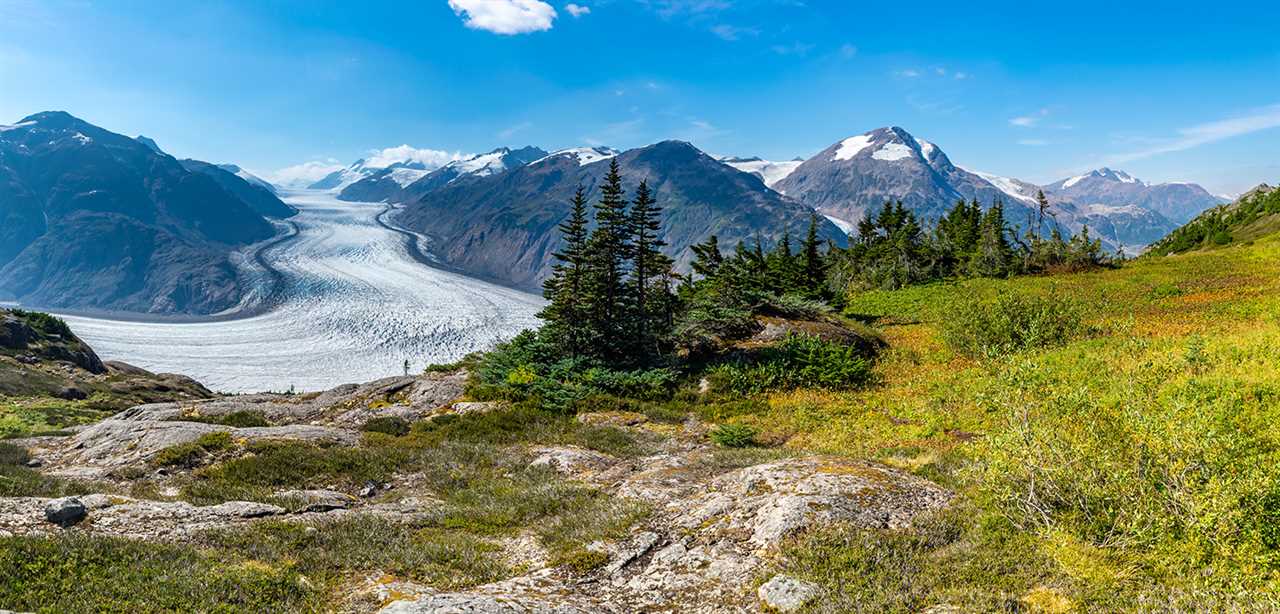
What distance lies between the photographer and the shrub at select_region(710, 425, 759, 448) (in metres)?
16.3

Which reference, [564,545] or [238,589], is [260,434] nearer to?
[238,589]

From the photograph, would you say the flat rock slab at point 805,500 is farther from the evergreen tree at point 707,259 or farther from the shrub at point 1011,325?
the evergreen tree at point 707,259

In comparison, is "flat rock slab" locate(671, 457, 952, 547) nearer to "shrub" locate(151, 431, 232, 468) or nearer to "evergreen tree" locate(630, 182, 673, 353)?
"shrub" locate(151, 431, 232, 468)

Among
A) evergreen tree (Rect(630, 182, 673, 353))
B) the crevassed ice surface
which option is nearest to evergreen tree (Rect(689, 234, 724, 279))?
evergreen tree (Rect(630, 182, 673, 353))

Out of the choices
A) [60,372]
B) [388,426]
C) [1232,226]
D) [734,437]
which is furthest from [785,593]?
[1232,226]

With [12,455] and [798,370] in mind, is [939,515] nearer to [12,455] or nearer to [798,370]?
[798,370]

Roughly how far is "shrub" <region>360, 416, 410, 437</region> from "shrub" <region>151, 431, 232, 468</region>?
481 centimetres

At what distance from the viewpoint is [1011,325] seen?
25.3m

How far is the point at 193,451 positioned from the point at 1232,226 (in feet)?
366

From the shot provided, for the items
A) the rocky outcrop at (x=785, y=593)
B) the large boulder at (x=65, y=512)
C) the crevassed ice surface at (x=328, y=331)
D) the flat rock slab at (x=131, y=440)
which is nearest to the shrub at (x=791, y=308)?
the flat rock slab at (x=131, y=440)

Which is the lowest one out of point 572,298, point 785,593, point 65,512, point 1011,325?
point 785,593

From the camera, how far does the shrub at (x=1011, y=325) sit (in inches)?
942

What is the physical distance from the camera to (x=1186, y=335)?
67.7ft

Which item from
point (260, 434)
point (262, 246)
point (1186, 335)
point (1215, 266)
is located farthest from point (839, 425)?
point (262, 246)
